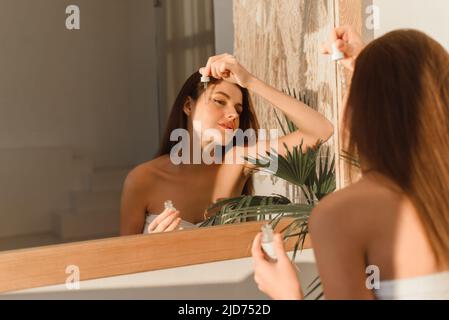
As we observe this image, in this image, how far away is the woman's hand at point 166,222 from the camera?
127 centimetres

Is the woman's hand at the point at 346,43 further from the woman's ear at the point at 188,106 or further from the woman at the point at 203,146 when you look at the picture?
the woman's ear at the point at 188,106

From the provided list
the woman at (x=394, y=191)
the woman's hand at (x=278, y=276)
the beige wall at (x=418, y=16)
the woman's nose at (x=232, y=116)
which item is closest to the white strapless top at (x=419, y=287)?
the woman at (x=394, y=191)

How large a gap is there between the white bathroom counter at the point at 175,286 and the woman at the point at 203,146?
11cm

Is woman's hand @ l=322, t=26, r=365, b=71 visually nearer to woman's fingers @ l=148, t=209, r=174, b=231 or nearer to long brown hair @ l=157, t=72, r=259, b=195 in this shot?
long brown hair @ l=157, t=72, r=259, b=195

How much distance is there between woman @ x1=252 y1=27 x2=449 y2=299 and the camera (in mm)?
738

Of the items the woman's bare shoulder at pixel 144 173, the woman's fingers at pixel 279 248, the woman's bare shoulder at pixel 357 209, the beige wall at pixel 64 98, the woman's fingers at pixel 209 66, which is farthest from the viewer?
the woman's fingers at pixel 209 66

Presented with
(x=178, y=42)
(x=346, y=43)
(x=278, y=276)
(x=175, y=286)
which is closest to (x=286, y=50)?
(x=346, y=43)

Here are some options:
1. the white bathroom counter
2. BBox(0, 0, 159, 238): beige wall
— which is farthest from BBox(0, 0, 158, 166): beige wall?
the white bathroom counter

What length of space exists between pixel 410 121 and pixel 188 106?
636mm

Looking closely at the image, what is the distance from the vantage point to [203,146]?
1.35 m

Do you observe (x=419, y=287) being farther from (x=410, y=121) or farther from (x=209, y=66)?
(x=209, y=66)

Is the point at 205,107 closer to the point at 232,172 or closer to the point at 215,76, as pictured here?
the point at 215,76

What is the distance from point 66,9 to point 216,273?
72 centimetres

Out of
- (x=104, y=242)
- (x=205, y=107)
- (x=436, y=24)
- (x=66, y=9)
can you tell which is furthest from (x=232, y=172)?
(x=436, y=24)
